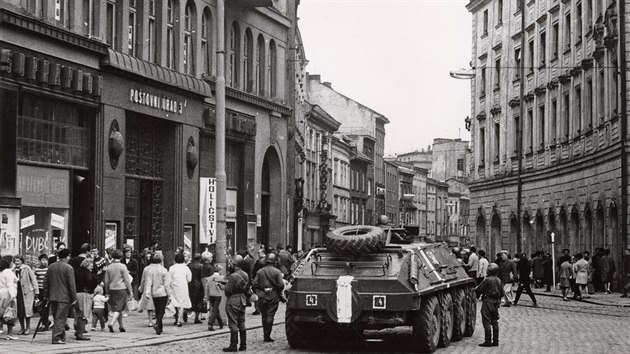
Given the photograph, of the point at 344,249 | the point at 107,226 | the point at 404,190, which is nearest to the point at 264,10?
the point at 107,226

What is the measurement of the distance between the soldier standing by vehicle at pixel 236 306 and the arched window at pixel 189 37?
16227 mm

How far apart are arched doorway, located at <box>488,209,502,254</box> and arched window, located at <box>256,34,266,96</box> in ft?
75.2

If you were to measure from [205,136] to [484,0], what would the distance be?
30613 mm

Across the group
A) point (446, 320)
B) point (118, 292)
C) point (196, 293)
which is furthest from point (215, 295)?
point (446, 320)

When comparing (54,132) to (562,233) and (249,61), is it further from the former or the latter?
(562,233)

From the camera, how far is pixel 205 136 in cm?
3578

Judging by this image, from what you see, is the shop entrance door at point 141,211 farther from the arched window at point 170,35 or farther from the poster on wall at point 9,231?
the poster on wall at point 9,231

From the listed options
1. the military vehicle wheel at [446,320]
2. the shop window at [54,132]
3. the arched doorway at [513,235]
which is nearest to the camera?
the military vehicle wheel at [446,320]

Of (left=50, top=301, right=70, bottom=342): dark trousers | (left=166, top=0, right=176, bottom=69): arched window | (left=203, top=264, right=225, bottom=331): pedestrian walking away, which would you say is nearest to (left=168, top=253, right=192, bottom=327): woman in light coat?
(left=203, top=264, right=225, bottom=331): pedestrian walking away

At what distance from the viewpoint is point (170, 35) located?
111ft

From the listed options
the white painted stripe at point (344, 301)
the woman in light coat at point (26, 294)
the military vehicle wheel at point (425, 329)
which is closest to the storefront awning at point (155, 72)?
the woman in light coat at point (26, 294)

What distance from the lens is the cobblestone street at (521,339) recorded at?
19.1 metres

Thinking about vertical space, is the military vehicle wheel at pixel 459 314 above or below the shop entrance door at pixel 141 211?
below

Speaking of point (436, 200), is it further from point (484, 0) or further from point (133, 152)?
point (133, 152)
